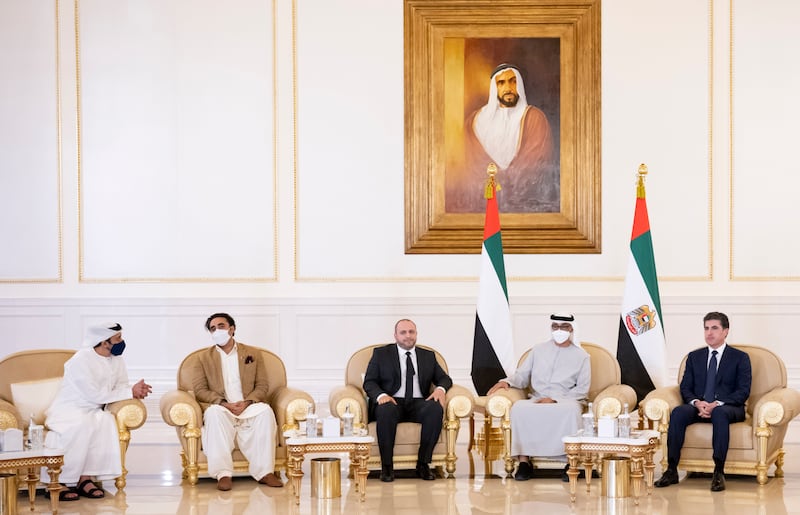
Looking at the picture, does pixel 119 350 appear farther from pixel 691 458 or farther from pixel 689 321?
pixel 689 321

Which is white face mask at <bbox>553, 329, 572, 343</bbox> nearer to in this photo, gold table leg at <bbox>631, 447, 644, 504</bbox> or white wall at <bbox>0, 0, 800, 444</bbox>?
gold table leg at <bbox>631, 447, 644, 504</bbox>

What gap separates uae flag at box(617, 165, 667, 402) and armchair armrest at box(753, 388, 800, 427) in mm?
→ 1310

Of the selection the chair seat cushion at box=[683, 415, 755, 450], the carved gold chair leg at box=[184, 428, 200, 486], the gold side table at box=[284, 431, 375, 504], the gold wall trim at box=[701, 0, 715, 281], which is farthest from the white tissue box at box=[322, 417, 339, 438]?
the gold wall trim at box=[701, 0, 715, 281]

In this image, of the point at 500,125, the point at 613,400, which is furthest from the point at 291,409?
the point at 500,125

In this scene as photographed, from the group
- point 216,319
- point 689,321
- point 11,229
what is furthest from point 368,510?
point 11,229

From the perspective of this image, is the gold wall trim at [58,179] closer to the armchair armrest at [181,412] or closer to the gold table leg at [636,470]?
the armchair armrest at [181,412]

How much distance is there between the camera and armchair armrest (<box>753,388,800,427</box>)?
7.44m

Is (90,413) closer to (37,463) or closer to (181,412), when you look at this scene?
(181,412)

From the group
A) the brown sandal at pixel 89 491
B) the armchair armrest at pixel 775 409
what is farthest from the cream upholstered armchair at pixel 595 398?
the brown sandal at pixel 89 491

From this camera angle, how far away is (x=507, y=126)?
33.5 ft

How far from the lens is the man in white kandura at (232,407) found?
7.61m

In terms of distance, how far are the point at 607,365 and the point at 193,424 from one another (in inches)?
125

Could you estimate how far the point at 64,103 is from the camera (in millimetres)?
10273

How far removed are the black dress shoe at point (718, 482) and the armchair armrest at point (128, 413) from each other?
3.98m
